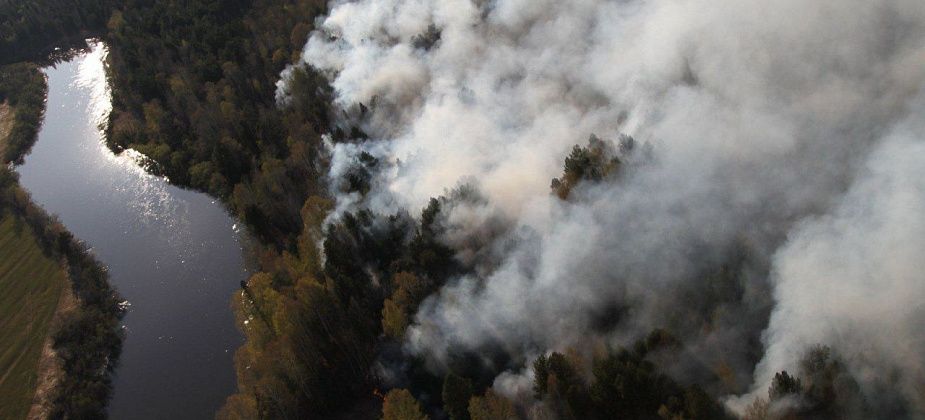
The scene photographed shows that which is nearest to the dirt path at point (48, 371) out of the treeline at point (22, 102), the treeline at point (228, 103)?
the treeline at point (228, 103)

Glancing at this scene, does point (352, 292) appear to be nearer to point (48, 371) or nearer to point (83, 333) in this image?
point (83, 333)

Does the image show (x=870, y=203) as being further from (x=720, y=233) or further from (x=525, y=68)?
(x=525, y=68)

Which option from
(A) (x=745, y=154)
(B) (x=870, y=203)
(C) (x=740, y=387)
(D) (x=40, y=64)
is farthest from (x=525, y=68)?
(D) (x=40, y=64)

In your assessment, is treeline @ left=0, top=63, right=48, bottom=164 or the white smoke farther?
treeline @ left=0, top=63, right=48, bottom=164

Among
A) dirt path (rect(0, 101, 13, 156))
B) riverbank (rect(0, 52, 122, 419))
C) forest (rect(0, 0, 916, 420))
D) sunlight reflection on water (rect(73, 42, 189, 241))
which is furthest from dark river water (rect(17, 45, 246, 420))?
dirt path (rect(0, 101, 13, 156))

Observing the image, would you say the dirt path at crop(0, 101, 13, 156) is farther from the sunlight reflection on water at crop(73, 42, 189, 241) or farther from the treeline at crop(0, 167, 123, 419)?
the treeline at crop(0, 167, 123, 419)

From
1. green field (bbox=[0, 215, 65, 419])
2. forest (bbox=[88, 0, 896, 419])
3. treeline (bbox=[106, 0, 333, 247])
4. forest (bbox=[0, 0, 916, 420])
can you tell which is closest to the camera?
forest (bbox=[88, 0, 896, 419])
